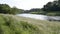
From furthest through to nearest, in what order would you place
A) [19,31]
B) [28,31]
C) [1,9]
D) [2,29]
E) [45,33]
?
[1,9] < [45,33] < [28,31] < [19,31] < [2,29]

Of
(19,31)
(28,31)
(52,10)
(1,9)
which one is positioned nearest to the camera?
(19,31)

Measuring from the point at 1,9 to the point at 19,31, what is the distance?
91.7ft

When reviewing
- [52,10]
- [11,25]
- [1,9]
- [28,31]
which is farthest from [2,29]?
[52,10]

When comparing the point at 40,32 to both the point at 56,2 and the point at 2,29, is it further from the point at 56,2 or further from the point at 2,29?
the point at 56,2

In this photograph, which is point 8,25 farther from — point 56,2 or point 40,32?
point 56,2

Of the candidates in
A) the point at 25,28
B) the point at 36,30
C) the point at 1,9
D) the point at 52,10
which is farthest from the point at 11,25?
the point at 52,10

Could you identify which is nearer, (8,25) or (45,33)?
(8,25)

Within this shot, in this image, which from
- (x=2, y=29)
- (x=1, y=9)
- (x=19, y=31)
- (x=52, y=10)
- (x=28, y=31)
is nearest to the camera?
(x=2, y=29)

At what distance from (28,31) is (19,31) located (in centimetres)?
101

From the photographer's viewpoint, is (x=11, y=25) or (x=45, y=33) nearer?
(x=11, y=25)

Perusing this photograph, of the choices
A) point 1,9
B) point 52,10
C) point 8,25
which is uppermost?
point 8,25

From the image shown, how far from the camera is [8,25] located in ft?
36.2

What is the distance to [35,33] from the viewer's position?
11.4m

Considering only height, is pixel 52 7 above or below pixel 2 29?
below
